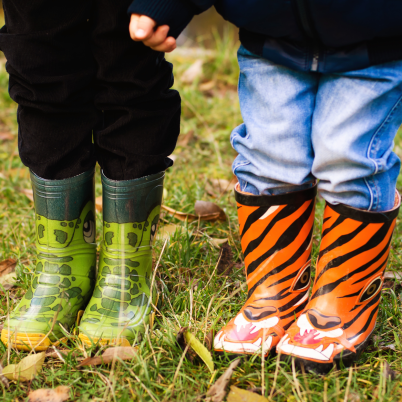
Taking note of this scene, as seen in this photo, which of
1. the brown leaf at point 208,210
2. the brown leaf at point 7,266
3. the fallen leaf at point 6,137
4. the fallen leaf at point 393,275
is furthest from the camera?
the fallen leaf at point 6,137

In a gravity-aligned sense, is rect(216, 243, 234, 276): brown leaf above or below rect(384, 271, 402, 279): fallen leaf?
below

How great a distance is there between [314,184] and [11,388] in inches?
32.1

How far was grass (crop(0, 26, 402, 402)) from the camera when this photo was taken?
877 millimetres

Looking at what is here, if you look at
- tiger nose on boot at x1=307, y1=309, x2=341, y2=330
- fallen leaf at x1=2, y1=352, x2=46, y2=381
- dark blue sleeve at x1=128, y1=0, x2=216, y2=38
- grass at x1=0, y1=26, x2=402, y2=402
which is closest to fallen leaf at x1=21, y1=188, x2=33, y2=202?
grass at x1=0, y1=26, x2=402, y2=402

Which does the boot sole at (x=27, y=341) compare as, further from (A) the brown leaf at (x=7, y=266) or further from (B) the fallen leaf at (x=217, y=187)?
(B) the fallen leaf at (x=217, y=187)

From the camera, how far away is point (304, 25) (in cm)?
85

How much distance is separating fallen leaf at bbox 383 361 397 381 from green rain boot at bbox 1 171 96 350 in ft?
2.37

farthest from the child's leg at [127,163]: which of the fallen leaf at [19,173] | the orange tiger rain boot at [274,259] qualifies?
the fallen leaf at [19,173]

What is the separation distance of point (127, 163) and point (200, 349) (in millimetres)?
463

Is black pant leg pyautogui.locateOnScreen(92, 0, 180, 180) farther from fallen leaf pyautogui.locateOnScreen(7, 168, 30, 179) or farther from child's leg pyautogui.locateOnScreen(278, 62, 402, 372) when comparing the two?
fallen leaf pyautogui.locateOnScreen(7, 168, 30, 179)

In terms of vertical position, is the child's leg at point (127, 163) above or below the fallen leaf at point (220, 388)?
above

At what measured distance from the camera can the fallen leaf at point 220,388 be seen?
85cm

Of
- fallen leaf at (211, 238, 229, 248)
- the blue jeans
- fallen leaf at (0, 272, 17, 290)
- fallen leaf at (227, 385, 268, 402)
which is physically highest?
the blue jeans

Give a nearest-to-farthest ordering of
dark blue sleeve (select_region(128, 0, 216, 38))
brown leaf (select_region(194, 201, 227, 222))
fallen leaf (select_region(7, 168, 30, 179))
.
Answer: dark blue sleeve (select_region(128, 0, 216, 38)), brown leaf (select_region(194, 201, 227, 222)), fallen leaf (select_region(7, 168, 30, 179))
